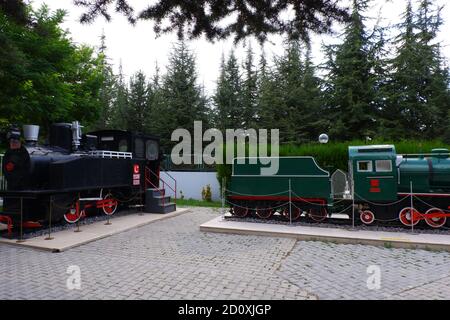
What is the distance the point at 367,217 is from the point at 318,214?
1.35m

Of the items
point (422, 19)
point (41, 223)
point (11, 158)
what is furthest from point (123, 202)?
point (422, 19)

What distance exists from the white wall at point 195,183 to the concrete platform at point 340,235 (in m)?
6.99

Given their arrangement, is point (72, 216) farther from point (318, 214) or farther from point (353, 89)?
point (353, 89)

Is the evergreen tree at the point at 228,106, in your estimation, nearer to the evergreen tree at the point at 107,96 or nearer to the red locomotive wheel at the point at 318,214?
the evergreen tree at the point at 107,96

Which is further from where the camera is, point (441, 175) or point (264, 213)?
point (264, 213)

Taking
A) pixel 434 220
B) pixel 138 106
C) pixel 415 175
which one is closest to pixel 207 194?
pixel 415 175

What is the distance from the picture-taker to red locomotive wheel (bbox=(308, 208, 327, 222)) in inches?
369

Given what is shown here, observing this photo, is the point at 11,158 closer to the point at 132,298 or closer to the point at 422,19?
the point at 132,298

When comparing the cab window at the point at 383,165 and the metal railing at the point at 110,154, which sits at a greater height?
the metal railing at the point at 110,154

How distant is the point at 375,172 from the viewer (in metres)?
8.67

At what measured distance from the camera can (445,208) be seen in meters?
8.35

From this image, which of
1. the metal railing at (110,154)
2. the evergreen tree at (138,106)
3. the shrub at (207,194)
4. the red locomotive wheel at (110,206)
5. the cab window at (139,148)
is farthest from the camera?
the evergreen tree at (138,106)

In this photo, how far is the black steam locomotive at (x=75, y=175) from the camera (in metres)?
8.44

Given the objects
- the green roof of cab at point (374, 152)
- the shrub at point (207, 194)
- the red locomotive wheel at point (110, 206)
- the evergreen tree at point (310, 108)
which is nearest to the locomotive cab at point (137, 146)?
the red locomotive wheel at point (110, 206)
